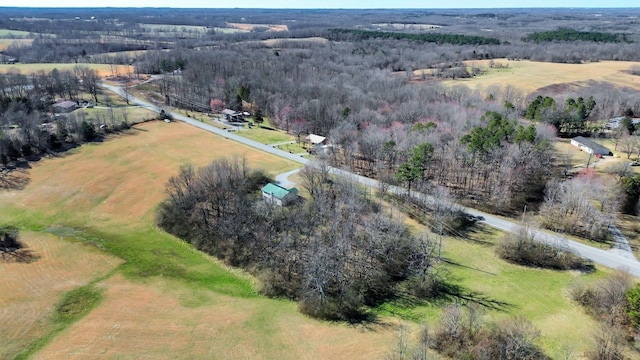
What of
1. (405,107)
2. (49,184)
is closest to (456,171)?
(405,107)

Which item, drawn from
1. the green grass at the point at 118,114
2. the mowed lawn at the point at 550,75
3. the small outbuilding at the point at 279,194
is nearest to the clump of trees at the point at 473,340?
the small outbuilding at the point at 279,194

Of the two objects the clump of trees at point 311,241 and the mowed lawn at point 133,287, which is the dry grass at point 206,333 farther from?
the clump of trees at point 311,241

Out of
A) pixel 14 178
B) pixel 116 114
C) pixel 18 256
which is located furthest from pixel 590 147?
pixel 116 114

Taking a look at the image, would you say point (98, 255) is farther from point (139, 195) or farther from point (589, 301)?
point (589, 301)

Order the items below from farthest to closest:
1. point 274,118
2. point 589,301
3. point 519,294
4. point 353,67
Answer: point 353,67
point 274,118
point 519,294
point 589,301

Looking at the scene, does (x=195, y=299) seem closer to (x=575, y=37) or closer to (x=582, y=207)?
(x=582, y=207)
